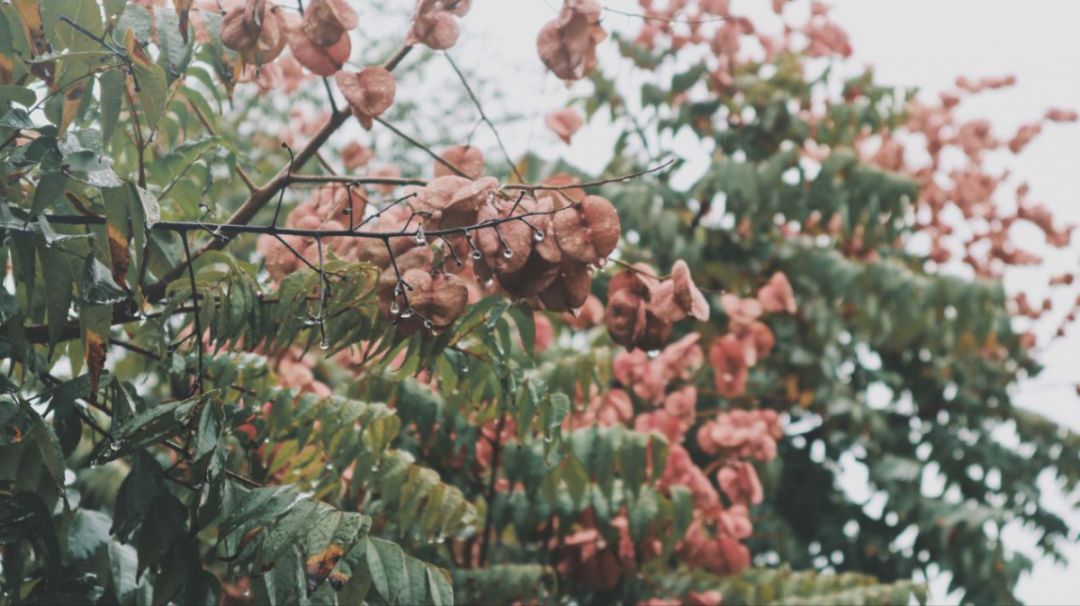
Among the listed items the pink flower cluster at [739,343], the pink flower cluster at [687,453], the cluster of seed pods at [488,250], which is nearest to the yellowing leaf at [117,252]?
the cluster of seed pods at [488,250]

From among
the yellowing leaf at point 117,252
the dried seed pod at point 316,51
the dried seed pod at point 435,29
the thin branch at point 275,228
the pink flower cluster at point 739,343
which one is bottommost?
the yellowing leaf at point 117,252

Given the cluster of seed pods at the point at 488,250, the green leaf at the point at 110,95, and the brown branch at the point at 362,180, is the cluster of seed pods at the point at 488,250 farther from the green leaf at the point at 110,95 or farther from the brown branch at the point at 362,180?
the green leaf at the point at 110,95

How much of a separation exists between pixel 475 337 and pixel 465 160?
0.33 m

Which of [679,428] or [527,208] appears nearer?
[527,208]

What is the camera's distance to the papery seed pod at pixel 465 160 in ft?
7.20

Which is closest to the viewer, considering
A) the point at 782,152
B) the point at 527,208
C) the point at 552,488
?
the point at 527,208

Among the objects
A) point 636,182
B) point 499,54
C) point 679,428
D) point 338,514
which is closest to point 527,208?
point 338,514

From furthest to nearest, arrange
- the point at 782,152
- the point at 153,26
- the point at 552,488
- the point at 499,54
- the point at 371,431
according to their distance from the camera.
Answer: the point at 499,54, the point at 782,152, the point at 552,488, the point at 371,431, the point at 153,26

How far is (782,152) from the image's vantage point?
4.51 metres

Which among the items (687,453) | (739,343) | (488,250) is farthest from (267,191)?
(739,343)

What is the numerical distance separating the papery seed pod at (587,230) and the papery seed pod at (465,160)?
1.31ft

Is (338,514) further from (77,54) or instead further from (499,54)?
(499,54)

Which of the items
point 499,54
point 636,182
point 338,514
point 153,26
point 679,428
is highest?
point 499,54

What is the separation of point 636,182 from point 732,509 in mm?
1458
